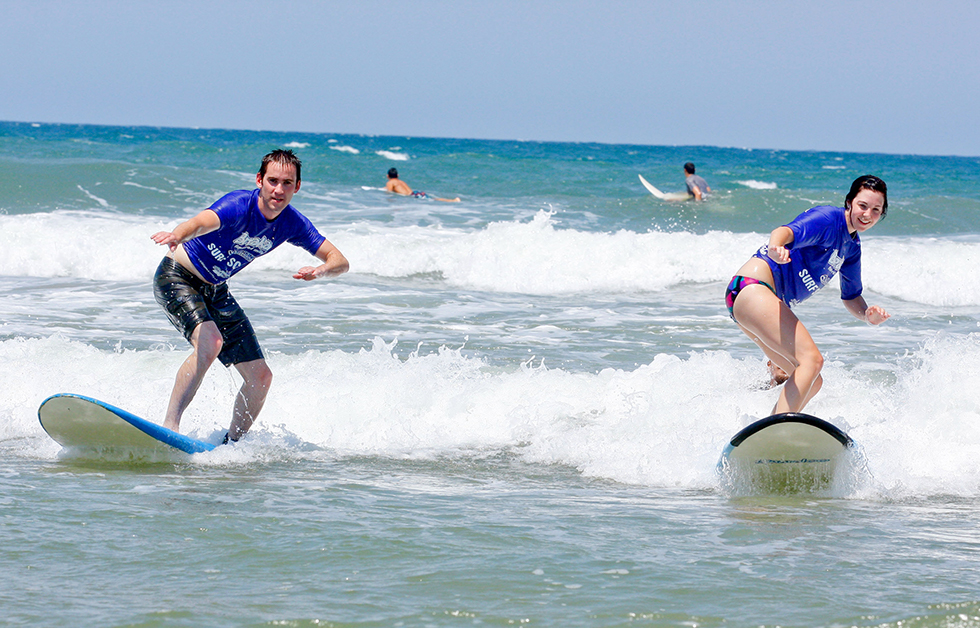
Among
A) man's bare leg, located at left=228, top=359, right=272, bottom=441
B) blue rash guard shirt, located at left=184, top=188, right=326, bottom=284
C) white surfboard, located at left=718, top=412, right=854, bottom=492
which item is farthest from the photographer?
man's bare leg, located at left=228, top=359, right=272, bottom=441

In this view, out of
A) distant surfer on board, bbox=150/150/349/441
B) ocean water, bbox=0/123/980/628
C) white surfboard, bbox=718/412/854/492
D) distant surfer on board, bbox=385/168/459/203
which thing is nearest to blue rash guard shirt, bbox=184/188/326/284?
distant surfer on board, bbox=150/150/349/441

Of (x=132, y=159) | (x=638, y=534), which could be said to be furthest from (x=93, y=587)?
(x=132, y=159)

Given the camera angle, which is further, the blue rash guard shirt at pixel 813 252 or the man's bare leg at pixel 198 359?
the man's bare leg at pixel 198 359

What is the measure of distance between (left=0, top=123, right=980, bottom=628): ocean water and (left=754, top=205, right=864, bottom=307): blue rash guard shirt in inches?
38.8

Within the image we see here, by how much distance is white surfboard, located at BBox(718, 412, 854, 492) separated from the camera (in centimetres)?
474

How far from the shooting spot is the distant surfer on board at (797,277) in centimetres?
501

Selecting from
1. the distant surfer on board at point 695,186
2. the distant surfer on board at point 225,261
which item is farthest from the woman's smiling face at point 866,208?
the distant surfer on board at point 695,186

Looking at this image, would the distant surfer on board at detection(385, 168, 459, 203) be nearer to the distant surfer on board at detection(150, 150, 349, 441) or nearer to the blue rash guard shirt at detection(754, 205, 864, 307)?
the distant surfer on board at detection(150, 150, 349, 441)

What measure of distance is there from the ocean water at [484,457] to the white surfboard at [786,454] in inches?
4.6

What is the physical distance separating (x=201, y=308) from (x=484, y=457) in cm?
196

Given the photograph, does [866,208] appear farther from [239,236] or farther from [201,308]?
[201,308]

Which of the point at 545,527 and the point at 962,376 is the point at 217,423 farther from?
the point at 962,376

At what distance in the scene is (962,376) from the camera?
260 inches

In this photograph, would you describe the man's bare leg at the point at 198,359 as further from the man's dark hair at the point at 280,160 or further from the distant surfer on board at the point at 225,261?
the man's dark hair at the point at 280,160
